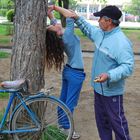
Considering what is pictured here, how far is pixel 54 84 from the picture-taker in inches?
385

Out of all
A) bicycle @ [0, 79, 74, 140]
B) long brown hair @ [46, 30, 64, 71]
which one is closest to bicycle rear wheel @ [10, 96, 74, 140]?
bicycle @ [0, 79, 74, 140]

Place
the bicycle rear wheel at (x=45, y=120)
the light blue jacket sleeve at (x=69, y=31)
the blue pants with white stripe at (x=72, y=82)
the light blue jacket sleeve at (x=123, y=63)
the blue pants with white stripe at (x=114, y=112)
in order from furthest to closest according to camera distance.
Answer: the blue pants with white stripe at (x=72, y=82), the light blue jacket sleeve at (x=69, y=31), the bicycle rear wheel at (x=45, y=120), the blue pants with white stripe at (x=114, y=112), the light blue jacket sleeve at (x=123, y=63)

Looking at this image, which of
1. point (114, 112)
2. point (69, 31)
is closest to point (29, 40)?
point (69, 31)

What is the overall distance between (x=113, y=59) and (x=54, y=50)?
105 centimetres

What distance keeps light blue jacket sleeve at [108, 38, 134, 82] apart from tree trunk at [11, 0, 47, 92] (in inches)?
38.8

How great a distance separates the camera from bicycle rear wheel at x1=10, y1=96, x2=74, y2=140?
487 centimetres

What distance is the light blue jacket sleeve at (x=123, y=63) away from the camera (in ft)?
14.5

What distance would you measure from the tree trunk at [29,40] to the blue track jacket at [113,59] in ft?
2.18

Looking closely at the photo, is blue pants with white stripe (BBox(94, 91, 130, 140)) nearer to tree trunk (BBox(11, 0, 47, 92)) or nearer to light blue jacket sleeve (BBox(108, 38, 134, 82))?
light blue jacket sleeve (BBox(108, 38, 134, 82))

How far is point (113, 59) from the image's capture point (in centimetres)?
465

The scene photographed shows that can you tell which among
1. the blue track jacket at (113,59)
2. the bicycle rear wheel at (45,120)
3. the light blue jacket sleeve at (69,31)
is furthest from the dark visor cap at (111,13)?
the bicycle rear wheel at (45,120)

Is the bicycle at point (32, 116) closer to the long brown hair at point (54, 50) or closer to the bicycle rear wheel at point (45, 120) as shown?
the bicycle rear wheel at point (45, 120)

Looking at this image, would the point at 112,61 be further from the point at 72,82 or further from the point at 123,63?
the point at 72,82

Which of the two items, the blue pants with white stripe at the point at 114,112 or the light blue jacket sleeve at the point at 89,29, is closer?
the blue pants with white stripe at the point at 114,112
